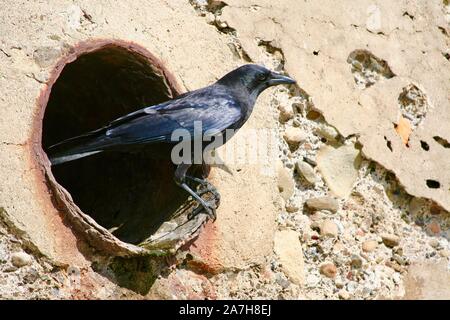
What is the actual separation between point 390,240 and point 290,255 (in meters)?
0.55

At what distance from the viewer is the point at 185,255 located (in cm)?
395

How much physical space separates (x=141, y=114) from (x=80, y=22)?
46 cm

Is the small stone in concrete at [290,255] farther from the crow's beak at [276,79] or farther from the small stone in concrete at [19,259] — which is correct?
the small stone in concrete at [19,259]

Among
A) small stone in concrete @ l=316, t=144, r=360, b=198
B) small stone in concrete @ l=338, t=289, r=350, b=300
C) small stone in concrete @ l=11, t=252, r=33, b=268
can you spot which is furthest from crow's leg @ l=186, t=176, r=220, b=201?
small stone in concrete @ l=11, t=252, r=33, b=268

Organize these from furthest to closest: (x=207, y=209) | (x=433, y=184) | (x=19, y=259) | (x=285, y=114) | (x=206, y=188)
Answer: (x=433, y=184) → (x=285, y=114) → (x=206, y=188) → (x=207, y=209) → (x=19, y=259)

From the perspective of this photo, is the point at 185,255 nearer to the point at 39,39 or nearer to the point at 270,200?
the point at 270,200

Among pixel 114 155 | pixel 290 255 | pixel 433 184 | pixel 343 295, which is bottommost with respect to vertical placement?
pixel 343 295

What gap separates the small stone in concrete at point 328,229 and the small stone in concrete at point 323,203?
0.21 ft

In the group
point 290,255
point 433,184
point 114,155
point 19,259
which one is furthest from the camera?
point 114,155

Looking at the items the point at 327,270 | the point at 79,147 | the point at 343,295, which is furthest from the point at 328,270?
the point at 79,147

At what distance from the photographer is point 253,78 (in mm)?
4227

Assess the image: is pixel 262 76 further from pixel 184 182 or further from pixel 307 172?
pixel 184 182

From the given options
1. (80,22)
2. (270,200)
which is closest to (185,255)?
(270,200)

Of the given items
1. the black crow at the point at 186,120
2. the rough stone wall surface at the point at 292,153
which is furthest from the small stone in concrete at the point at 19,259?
the black crow at the point at 186,120
